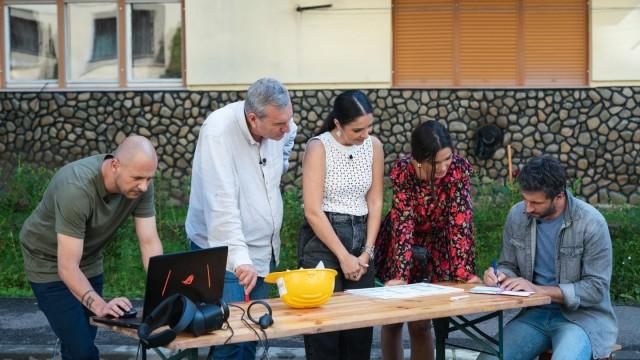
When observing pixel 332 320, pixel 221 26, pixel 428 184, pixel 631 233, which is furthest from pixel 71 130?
pixel 332 320

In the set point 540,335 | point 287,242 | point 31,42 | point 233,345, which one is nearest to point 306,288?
point 233,345

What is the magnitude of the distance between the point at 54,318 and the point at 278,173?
1.42m

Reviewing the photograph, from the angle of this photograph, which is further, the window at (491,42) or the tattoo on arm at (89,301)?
the window at (491,42)

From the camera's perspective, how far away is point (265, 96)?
4.50 metres

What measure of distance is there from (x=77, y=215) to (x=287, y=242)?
5.00 meters

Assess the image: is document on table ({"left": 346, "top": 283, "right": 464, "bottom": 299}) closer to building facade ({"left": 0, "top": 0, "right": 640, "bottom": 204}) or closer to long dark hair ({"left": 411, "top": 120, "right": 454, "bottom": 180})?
long dark hair ({"left": 411, "top": 120, "right": 454, "bottom": 180})

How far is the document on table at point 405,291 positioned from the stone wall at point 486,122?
22.8 ft

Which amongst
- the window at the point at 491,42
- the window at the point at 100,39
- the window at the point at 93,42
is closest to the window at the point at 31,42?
the window at the point at 93,42

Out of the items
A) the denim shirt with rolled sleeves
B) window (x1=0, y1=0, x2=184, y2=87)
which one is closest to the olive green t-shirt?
the denim shirt with rolled sleeves

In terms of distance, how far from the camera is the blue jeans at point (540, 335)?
4660 millimetres

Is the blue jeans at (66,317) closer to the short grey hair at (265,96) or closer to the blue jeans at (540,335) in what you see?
the short grey hair at (265,96)

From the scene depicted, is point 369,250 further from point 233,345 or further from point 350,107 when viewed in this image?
point 233,345

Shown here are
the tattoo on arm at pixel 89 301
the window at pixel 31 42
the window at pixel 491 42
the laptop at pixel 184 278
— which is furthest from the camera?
the window at pixel 31 42

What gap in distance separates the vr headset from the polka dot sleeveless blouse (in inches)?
54.3
